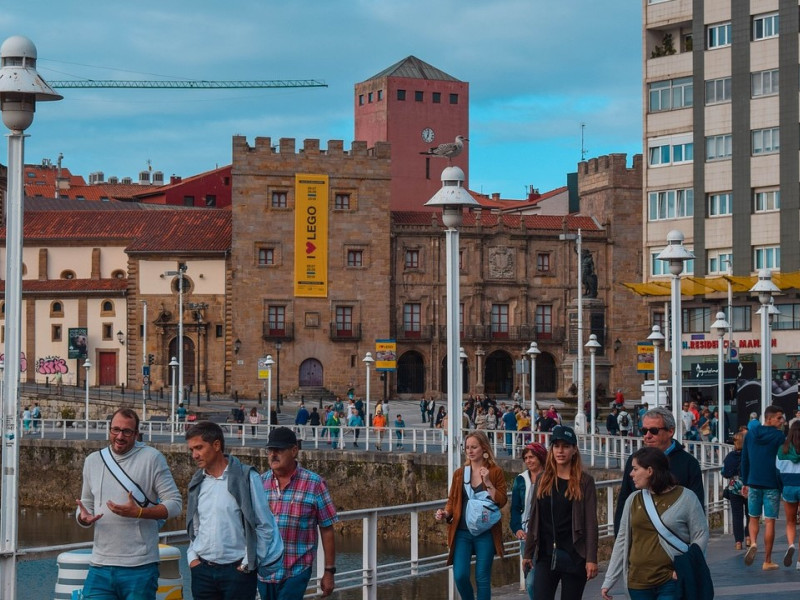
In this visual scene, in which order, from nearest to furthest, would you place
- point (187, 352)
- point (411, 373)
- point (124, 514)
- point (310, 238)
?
point (124, 514) → point (310, 238) → point (187, 352) → point (411, 373)

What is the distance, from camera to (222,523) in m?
9.44

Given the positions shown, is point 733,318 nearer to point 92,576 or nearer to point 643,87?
point 643,87

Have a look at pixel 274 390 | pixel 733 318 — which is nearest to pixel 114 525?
pixel 733 318

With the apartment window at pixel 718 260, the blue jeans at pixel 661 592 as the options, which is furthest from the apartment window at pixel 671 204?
the blue jeans at pixel 661 592

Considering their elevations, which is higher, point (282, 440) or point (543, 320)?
point (543, 320)

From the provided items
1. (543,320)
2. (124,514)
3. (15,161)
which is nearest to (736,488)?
(15,161)

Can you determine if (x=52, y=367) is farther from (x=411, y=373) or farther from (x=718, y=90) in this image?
(x=718, y=90)

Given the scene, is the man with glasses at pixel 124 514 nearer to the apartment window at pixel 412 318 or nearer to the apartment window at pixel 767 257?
the apartment window at pixel 767 257

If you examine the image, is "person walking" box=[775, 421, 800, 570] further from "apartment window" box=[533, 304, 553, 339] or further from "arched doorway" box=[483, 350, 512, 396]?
"apartment window" box=[533, 304, 553, 339]

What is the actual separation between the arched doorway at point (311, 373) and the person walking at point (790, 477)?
58.7 metres

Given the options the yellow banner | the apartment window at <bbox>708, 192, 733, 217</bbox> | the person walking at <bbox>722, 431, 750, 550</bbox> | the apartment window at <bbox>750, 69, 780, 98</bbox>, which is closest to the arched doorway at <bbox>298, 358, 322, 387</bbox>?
the yellow banner

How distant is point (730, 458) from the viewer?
17.9m

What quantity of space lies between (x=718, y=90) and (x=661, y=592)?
50984 millimetres

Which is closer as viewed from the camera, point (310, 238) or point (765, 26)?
point (765, 26)
